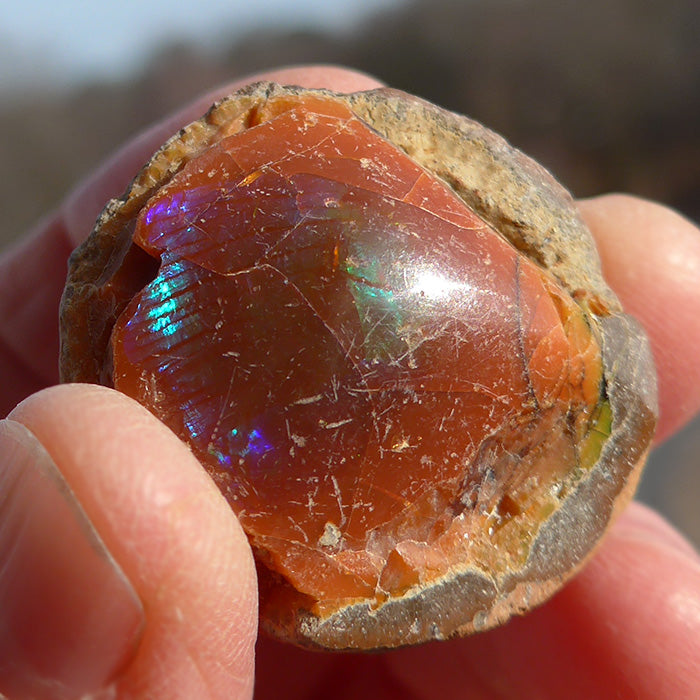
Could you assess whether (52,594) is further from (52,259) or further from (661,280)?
(661,280)

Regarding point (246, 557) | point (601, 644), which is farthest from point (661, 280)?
point (246, 557)

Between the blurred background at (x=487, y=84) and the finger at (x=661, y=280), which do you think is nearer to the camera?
the finger at (x=661, y=280)

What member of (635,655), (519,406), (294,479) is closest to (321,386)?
(294,479)

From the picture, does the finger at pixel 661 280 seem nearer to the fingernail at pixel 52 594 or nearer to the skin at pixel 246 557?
the skin at pixel 246 557

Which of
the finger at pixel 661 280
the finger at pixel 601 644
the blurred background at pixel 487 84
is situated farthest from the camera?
the blurred background at pixel 487 84

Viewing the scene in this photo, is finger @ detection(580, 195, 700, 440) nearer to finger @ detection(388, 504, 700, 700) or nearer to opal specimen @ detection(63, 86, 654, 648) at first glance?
finger @ detection(388, 504, 700, 700)

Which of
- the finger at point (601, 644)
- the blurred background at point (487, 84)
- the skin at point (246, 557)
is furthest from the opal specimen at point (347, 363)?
the blurred background at point (487, 84)

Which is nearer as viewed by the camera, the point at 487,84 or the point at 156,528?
the point at 156,528
